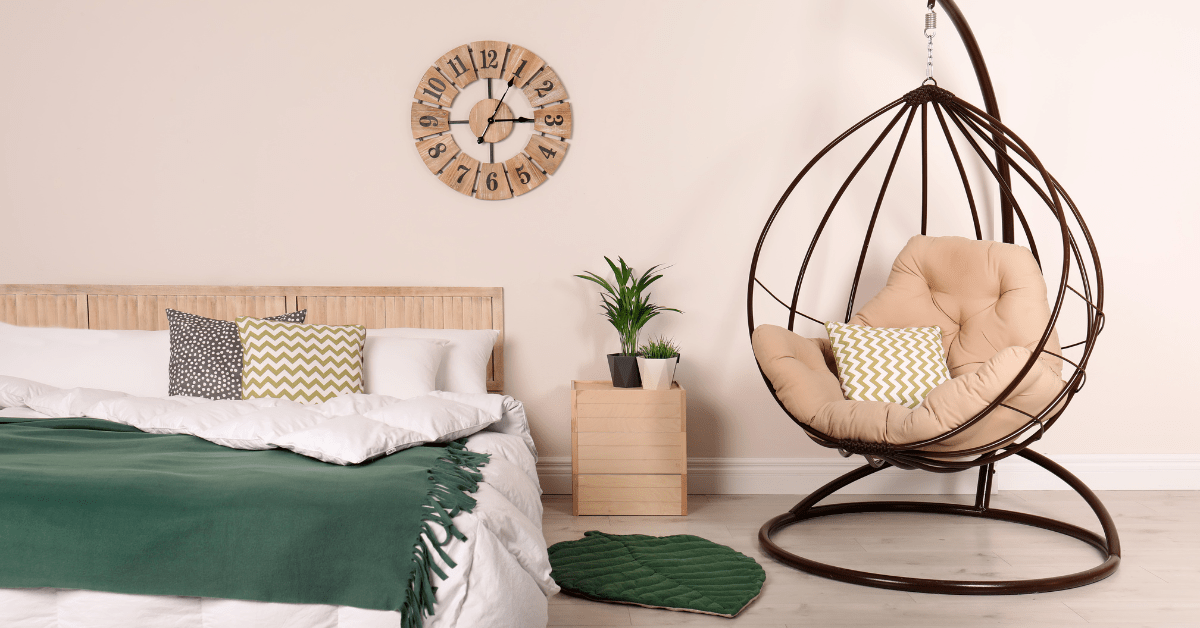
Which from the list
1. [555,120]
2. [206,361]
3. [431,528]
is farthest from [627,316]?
[431,528]

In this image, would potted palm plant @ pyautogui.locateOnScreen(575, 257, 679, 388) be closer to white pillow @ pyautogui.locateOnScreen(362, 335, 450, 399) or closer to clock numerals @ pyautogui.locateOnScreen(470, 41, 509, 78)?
white pillow @ pyautogui.locateOnScreen(362, 335, 450, 399)

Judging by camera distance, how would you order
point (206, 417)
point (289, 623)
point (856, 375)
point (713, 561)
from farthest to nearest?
point (856, 375) → point (713, 561) → point (206, 417) → point (289, 623)

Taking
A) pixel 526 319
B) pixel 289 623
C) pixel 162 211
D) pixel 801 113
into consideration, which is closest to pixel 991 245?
pixel 801 113

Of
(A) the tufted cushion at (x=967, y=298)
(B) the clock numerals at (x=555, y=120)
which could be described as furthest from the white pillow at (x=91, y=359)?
(A) the tufted cushion at (x=967, y=298)

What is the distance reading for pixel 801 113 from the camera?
3295 millimetres

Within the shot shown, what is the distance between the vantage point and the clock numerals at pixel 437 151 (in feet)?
10.8

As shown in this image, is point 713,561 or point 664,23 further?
point 664,23

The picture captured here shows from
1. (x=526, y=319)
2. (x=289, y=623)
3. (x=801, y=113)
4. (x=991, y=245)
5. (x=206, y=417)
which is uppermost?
(x=801, y=113)

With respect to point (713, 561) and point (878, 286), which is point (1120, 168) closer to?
point (878, 286)

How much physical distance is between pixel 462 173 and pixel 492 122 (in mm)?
253

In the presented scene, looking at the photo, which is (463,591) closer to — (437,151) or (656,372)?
(656,372)

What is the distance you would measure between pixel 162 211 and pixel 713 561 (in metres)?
2.72

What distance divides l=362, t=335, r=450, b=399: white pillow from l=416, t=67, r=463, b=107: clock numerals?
1.06 metres

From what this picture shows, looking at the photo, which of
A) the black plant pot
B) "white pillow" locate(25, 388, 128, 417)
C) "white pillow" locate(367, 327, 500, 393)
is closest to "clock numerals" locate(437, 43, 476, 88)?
"white pillow" locate(367, 327, 500, 393)
